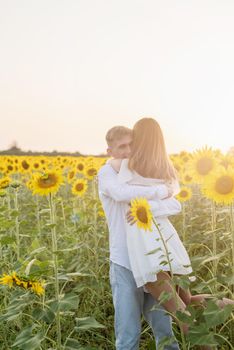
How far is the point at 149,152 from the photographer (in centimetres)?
312

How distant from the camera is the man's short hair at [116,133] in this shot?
10.6 ft

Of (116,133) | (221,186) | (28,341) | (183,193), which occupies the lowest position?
(28,341)

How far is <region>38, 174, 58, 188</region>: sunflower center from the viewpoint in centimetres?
350

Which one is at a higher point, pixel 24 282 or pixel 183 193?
Answer: pixel 183 193

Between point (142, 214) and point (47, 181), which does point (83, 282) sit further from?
point (142, 214)

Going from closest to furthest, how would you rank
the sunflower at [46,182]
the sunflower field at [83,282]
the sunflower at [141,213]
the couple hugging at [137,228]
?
the sunflower at [141,213] → the sunflower field at [83,282] → the couple hugging at [137,228] → the sunflower at [46,182]

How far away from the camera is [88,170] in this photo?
6441mm

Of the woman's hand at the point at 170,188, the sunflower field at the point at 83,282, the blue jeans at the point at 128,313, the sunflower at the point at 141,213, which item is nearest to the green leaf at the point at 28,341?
the sunflower field at the point at 83,282

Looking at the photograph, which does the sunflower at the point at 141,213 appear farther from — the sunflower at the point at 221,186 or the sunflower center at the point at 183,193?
the sunflower center at the point at 183,193

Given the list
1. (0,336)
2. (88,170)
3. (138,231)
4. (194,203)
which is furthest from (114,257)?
(194,203)

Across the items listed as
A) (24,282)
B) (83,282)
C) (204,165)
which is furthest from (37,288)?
(83,282)

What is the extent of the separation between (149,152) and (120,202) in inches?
13.6

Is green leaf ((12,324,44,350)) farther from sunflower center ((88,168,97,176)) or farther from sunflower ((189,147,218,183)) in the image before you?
sunflower center ((88,168,97,176))

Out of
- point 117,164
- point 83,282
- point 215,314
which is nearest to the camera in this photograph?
point 215,314
